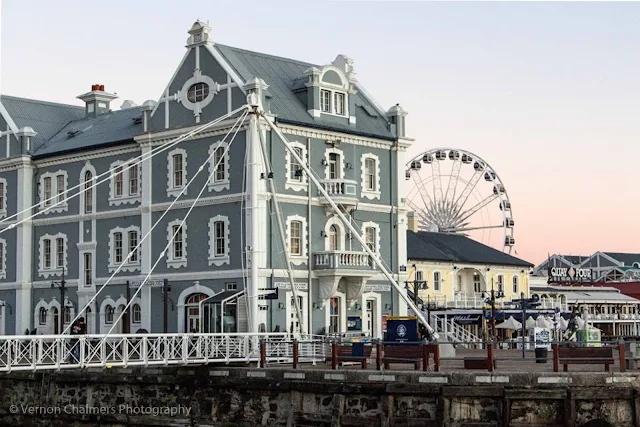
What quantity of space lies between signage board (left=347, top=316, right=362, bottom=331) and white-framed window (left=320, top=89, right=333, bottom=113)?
9.23 m

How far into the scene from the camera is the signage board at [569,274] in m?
105

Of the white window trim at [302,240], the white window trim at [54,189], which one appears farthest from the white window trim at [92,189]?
the white window trim at [302,240]

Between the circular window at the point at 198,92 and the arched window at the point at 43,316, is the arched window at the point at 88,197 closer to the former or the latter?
the arched window at the point at 43,316

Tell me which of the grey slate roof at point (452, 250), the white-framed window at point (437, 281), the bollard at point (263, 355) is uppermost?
the grey slate roof at point (452, 250)

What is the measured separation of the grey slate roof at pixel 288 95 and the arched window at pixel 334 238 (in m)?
4.39

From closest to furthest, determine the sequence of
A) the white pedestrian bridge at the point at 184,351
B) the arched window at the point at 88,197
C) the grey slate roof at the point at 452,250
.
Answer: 1. the white pedestrian bridge at the point at 184,351
2. the arched window at the point at 88,197
3. the grey slate roof at the point at 452,250

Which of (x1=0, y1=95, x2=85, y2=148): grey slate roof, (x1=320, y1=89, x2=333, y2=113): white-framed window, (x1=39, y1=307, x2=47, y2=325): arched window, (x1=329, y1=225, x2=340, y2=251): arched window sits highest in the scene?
(x1=0, y1=95, x2=85, y2=148): grey slate roof

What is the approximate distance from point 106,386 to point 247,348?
593 centimetres

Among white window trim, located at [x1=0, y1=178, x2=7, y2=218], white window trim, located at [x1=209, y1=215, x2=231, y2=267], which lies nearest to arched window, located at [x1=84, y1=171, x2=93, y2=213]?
white window trim, located at [x1=0, y1=178, x2=7, y2=218]

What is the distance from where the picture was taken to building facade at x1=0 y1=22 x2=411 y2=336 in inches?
1933

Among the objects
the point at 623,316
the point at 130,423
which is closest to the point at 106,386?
the point at 130,423

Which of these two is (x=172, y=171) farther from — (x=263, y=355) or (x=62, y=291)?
(x=263, y=355)

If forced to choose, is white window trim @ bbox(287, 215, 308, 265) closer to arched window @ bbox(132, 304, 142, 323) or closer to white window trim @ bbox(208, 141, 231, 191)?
white window trim @ bbox(208, 141, 231, 191)

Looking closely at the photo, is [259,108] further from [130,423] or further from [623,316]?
[623,316]
